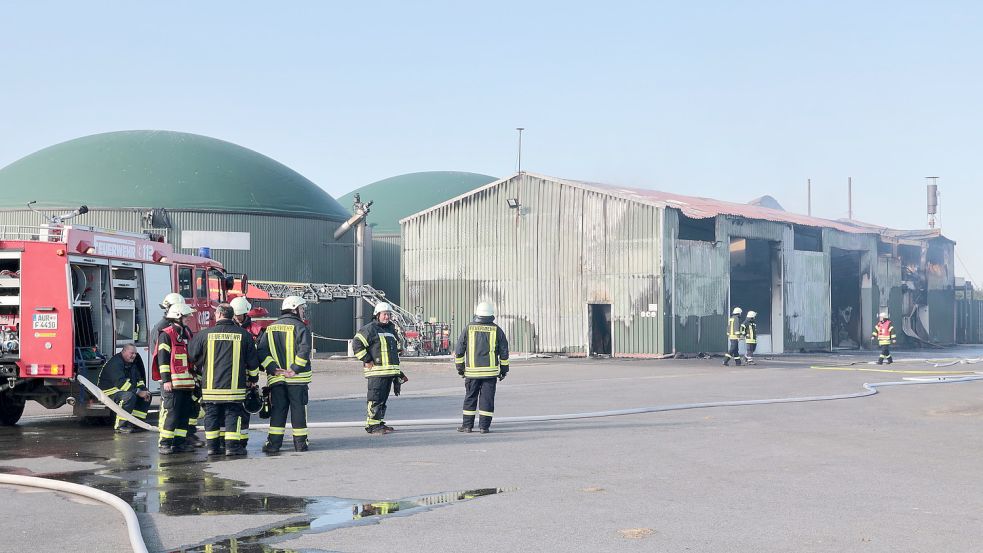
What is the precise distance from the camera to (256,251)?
158 ft

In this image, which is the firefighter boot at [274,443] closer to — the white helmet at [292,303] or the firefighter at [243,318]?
the firefighter at [243,318]

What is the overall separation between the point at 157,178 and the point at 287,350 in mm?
37931

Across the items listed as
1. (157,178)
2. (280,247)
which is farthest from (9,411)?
(157,178)

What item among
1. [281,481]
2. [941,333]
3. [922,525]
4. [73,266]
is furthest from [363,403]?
[941,333]

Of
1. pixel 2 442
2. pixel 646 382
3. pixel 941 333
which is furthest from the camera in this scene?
pixel 941 333

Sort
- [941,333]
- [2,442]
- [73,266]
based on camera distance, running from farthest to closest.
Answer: [941,333] → [73,266] → [2,442]

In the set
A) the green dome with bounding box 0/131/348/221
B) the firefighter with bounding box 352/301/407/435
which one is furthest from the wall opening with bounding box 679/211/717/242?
the firefighter with bounding box 352/301/407/435

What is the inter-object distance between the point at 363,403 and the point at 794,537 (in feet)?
41.9

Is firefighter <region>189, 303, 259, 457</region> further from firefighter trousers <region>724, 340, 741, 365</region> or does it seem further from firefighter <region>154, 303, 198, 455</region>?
firefighter trousers <region>724, 340, 741, 365</region>

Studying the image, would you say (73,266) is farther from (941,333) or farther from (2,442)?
(941,333)

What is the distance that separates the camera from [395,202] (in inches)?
2623

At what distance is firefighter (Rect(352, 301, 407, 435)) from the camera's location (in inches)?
547

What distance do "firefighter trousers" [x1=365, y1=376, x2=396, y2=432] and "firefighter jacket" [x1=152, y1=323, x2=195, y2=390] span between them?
2.39m

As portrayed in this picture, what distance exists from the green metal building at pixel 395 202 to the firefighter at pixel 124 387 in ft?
139
